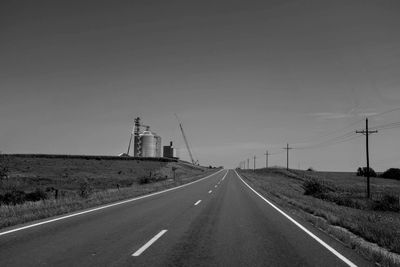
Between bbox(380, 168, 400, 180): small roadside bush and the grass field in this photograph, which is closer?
the grass field

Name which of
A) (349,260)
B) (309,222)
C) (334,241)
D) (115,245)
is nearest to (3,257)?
(115,245)

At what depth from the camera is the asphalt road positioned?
666cm

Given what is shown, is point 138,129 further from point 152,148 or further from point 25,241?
point 25,241

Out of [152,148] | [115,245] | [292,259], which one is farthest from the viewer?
[152,148]

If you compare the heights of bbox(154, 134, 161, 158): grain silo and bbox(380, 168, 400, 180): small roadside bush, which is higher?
bbox(154, 134, 161, 158): grain silo

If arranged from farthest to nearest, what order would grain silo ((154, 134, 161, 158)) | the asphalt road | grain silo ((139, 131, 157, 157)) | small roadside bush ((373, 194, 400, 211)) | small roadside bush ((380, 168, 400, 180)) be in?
grain silo ((154, 134, 161, 158)), grain silo ((139, 131, 157, 157)), small roadside bush ((380, 168, 400, 180)), small roadside bush ((373, 194, 400, 211)), the asphalt road

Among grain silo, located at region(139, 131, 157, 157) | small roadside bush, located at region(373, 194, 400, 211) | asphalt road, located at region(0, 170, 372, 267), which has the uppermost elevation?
grain silo, located at region(139, 131, 157, 157)

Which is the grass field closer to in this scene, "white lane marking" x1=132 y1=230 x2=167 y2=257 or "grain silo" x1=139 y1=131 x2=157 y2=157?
"white lane marking" x1=132 y1=230 x2=167 y2=257

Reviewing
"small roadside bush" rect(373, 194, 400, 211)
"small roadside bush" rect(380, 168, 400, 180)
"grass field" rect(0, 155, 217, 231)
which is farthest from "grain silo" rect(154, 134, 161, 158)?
"small roadside bush" rect(373, 194, 400, 211)

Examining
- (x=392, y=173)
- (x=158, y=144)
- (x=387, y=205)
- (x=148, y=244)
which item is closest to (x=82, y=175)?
(x=387, y=205)

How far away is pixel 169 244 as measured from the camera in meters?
8.10

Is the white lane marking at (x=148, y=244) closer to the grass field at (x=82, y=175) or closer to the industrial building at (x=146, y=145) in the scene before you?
the grass field at (x=82, y=175)

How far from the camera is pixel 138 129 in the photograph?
144 m

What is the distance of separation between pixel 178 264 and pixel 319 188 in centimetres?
3518
